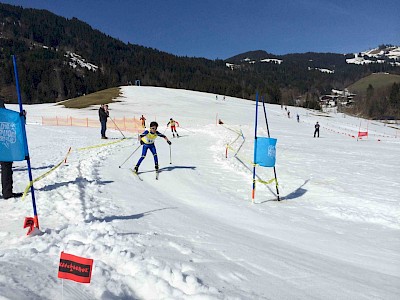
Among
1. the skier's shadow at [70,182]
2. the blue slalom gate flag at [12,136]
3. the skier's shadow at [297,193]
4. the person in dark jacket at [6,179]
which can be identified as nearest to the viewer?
the blue slalom gate flag at [12,136]

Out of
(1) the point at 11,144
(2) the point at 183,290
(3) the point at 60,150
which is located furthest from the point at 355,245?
(3) the point at 60,150

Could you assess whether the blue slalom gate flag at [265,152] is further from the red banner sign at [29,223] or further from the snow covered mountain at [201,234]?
the red banner sign at [29,223]

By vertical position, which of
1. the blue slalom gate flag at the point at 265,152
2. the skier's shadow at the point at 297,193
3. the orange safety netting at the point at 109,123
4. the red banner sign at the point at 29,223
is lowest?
the skier's shadow at the point at 297,193

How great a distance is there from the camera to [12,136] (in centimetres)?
498

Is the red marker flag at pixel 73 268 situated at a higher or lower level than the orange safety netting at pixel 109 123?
higher

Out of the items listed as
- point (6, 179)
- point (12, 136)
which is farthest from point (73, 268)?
point (6, 179)

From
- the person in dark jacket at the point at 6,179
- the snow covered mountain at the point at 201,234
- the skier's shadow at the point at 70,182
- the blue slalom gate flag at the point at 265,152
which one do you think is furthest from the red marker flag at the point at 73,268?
the blue slalom gate flag at the point at 265,152

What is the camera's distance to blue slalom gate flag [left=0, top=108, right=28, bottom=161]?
487 centimetres

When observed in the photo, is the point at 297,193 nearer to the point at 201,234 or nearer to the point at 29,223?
the point at 201,234

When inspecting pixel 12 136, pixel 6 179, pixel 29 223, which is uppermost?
pixel 12 136

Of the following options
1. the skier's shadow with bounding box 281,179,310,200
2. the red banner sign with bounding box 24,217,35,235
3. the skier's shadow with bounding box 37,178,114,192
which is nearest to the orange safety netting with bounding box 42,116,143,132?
the skier's shadow with bounding box 37,178,114,192

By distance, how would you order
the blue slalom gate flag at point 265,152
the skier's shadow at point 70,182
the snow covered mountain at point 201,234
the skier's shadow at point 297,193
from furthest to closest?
the skier's shadow at point 297,193 < the blue slalom gate flag at point 265,152 < the skier's shadow at point 70,182 < the snow covered mountain at point 201,234

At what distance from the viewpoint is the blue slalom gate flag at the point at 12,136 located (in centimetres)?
487

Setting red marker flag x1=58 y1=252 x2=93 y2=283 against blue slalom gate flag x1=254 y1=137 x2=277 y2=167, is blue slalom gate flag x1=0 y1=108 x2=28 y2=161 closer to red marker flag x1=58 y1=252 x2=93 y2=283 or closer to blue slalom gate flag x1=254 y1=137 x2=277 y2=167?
red marker flag x1=58 y1=252 x2=93 y2=283
